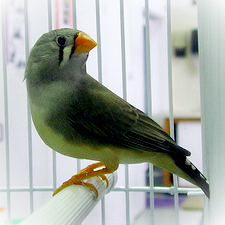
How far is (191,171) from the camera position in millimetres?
778

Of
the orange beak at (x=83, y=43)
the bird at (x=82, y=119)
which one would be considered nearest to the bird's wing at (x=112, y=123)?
the bird at (x=82, y=119)

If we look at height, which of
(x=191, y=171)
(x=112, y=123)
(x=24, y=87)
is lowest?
(x=191, y=171)

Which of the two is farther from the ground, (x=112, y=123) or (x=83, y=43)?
(x=83, y=43)

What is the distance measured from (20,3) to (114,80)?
45 centimetres

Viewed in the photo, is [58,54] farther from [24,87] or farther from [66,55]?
[24,87]

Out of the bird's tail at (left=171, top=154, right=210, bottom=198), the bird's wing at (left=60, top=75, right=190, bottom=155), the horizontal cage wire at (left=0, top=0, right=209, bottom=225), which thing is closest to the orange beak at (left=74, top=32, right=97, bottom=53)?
the bird's wing at (left=60, top=75, right=190, bottom=155)

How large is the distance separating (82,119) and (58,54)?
0.16m

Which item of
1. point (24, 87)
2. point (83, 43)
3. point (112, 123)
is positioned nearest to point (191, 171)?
point (112, 123)

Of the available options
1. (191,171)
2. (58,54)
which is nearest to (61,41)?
(58,54)

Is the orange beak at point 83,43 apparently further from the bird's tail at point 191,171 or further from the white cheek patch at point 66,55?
the bird's tail at point 191,171

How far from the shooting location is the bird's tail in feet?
2.45

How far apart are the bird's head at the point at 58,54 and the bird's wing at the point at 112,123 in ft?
0.22

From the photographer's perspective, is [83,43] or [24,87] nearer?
[83,43]

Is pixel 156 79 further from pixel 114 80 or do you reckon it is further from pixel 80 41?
pixel 80 41
